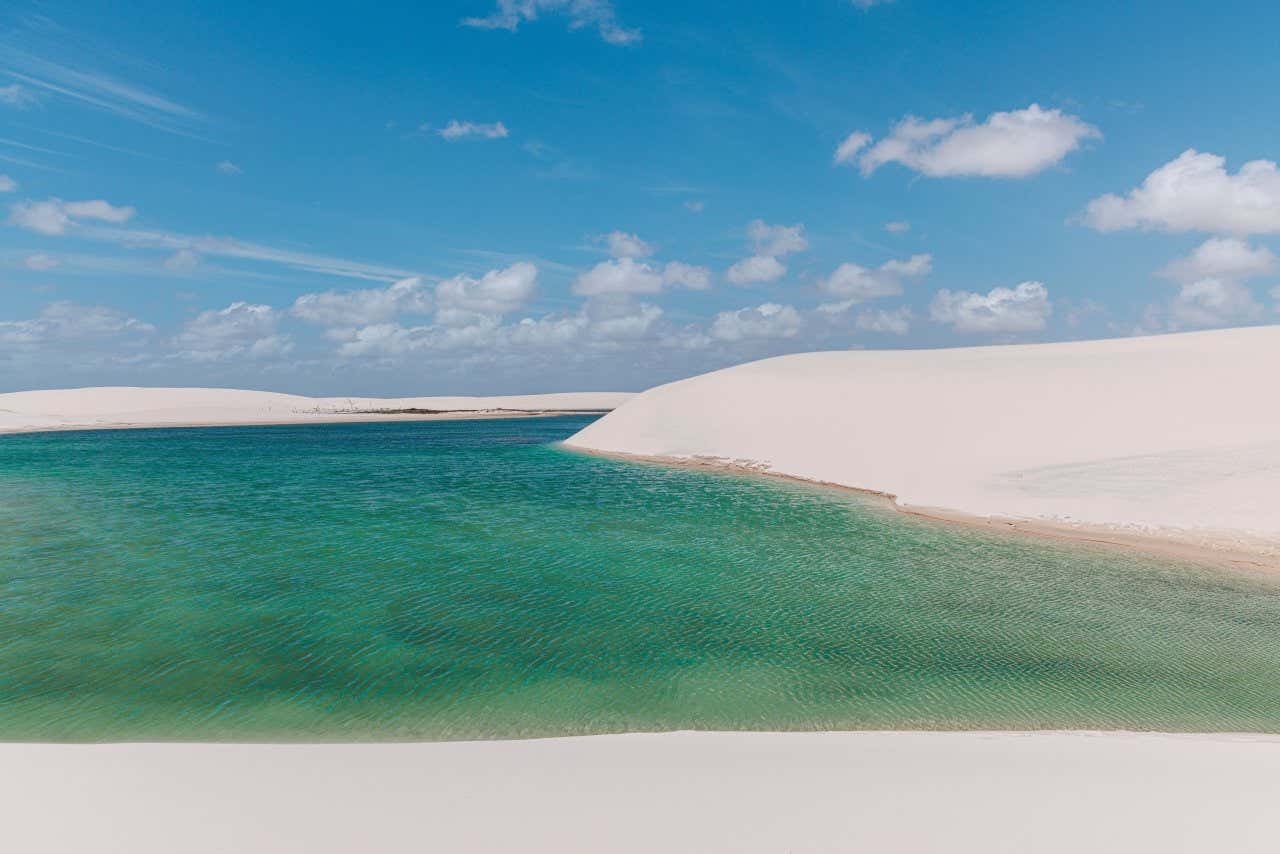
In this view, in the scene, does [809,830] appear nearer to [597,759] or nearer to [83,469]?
[597,759]

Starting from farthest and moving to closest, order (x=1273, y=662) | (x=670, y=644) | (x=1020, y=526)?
(x=1020, y=526) < (x=670, y=644) < (x=1273, y=662)

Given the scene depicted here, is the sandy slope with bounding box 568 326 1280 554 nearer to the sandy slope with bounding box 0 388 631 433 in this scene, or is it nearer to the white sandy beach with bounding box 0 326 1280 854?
the white sandy beach with bounding box 0 326 1280 854

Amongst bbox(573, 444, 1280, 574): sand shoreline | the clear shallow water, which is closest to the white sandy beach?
the clear shallow water

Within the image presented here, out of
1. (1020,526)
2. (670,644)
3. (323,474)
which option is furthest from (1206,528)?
Result: (323,474)

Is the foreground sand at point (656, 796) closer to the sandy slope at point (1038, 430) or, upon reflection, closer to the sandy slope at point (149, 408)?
the sandy slope at point (1038, 430)

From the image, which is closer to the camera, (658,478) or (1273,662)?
(1273,662)

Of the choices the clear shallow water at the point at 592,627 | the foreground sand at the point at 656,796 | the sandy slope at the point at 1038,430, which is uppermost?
the sandy slope at the point at 1038,430

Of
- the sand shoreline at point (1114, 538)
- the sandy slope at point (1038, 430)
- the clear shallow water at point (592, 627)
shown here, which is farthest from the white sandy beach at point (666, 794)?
the sandy slope at point (1038, 430)
